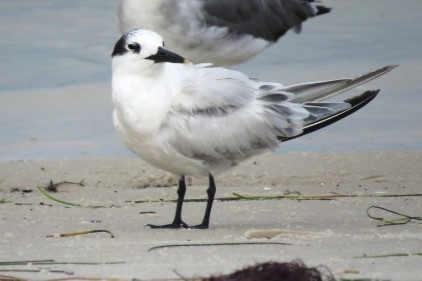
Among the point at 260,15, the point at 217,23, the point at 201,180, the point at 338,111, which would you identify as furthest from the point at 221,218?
the point at 260,15

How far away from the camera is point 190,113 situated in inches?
276

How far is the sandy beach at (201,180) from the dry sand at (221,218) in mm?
12

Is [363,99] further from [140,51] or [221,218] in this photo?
[140,51]

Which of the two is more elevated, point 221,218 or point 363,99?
point 363,99

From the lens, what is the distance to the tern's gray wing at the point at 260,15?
10500 millimetres

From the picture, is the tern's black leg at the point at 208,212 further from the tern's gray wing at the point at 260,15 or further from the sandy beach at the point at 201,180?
the tern's gray wing at the point at 260,15

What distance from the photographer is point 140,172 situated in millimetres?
8828

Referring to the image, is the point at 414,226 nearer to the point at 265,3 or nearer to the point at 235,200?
the point at 235,200

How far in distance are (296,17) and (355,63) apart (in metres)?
0.61

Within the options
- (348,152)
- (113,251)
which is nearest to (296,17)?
(348,152)

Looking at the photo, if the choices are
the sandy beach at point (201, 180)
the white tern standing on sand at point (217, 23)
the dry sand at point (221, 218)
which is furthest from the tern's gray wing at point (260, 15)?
the dry sand at point (221, 218)

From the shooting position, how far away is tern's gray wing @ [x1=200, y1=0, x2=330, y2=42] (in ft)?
34.4

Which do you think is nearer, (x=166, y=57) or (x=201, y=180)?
(x=166, y=57)

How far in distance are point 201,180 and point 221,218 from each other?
133 centimetres
